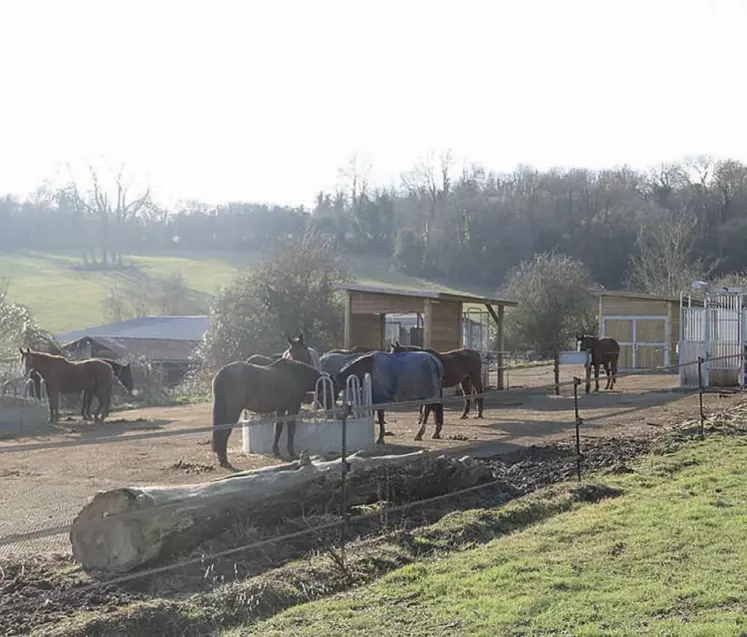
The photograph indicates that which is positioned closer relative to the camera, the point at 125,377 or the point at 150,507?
the point at 150,507

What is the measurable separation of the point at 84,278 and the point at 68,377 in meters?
54.9

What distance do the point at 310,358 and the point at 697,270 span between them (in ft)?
128

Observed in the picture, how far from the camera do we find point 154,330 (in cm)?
4862

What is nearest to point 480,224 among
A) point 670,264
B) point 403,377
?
point 670,264

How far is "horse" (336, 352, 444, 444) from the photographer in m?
14.9

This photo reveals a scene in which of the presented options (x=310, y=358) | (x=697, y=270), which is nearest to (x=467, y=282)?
(x=697, y=270)

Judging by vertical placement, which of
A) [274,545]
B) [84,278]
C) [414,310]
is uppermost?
[84,278]

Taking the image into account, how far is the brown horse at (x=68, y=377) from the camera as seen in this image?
20.2 meters

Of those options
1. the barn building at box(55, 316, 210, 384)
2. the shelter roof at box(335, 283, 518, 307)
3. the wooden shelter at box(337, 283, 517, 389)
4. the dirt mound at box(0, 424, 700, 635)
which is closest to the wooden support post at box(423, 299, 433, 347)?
the wooden shelter at box(337, 283, 517, 389)

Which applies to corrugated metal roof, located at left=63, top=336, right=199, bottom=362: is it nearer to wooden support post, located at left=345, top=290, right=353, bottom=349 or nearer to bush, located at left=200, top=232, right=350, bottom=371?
bush, located at left=200, top=232, right=350, bottom=371

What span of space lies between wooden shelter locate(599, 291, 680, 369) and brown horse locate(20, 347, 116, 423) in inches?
824

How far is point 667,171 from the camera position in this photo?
70500 mm

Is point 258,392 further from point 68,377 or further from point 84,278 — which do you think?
point 84,278

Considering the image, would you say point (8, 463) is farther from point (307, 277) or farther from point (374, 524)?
point (307, 277)
